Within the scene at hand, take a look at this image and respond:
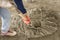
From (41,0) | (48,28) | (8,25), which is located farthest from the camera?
(41,0)

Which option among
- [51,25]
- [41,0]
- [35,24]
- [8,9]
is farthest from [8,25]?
[41,0]

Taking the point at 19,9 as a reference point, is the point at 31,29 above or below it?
below

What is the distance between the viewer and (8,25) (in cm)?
179

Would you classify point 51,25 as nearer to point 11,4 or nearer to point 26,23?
point 26,23

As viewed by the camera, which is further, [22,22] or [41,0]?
[41,0]

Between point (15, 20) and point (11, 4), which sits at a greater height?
point (11, 4)

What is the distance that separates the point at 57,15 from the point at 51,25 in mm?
219

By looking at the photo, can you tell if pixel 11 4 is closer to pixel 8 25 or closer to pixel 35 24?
pixel 8 25

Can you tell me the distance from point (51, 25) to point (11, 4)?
0.53 meters

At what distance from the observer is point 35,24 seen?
1.95 meters

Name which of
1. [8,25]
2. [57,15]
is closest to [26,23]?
[8,25]

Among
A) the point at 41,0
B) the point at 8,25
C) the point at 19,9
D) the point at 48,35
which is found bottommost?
the point at 48,35

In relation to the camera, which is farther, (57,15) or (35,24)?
(57,15)

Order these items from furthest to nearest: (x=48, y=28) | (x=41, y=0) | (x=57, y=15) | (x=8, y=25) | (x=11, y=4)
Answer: (x=41, y=0) → (x=57, y=15) → (x=48, y=28) → (x=8, y=25) → (x=11, y=4)
